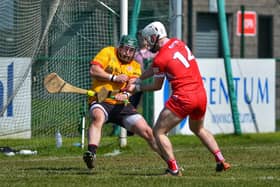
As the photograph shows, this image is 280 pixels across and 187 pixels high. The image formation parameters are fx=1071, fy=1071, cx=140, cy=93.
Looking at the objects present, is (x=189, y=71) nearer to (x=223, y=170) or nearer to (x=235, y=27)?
(x=223, y=170)

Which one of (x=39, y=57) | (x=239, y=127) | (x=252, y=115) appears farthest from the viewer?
(x=252, y=115)

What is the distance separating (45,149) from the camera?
1752 centimetres

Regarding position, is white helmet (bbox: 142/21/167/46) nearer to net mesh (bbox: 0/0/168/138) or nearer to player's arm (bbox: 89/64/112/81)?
player's arm (bbox: 89/64/112/81)

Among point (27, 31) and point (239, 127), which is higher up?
point (27, 31)

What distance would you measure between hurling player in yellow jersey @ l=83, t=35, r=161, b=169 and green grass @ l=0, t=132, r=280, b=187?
1.76ft

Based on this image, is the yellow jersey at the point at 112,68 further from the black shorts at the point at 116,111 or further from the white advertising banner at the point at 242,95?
the white advertising banner at the point at 242,95

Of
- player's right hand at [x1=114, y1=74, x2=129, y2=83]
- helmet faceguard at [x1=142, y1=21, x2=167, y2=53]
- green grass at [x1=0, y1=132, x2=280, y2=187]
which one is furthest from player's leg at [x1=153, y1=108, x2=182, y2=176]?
player's right hand at [x1=114, y1=74, x2=129, y2=83]

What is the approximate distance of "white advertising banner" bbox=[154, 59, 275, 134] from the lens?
21156mm

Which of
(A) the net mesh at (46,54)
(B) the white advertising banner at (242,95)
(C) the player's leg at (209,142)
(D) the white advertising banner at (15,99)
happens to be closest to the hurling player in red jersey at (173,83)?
(C) the player's leg at (209,142)

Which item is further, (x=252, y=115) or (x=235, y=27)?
(x=235, y=27)

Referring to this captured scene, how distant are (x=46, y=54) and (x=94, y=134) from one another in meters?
5.00

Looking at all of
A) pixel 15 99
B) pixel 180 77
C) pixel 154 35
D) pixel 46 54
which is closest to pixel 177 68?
pixel 180 77

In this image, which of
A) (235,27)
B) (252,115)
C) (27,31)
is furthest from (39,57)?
(235,27)

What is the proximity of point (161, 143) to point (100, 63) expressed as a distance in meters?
1.97
